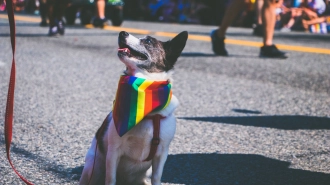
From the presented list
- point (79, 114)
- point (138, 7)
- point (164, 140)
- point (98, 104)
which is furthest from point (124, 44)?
point (138, 7)


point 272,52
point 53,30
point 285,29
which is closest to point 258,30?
point 285,29

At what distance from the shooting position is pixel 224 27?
27.1 feet

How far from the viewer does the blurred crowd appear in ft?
44.3

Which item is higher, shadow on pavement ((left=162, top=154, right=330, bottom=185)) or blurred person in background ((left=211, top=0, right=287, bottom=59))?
blurred person in background ((left=211, top=0, right=287, bottom=59))

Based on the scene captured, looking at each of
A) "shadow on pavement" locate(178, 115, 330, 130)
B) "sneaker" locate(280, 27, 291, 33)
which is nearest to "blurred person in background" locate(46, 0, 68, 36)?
"sneaker" locate(280, 27, 291, 33)

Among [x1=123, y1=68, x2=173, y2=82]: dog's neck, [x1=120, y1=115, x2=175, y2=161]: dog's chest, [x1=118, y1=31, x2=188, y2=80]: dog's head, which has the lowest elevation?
[x1=120, y1=115, x2=175, y2=161]: dog's chest

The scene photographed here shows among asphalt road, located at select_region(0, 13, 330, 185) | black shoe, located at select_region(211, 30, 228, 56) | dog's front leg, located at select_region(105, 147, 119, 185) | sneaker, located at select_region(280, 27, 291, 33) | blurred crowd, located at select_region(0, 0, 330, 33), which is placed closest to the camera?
dog's front leg, located at select_region(105, 147, 119, 185)

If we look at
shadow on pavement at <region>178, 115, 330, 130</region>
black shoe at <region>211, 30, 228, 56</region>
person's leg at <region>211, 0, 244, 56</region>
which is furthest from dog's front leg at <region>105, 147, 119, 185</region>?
black shoe at <region>211, 30, 228, 56</region>

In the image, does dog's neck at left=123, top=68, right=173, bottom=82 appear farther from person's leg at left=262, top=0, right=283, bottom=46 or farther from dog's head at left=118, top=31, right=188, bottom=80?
person's leg at left=262, top=0, right=283, bottom=46

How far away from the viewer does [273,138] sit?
14.4ft

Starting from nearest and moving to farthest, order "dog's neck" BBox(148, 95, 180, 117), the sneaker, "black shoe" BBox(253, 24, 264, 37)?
"dog's neck" BBox(148, 95, 180, 117) → "black shoe" BBox(253, 24, 264, 37) → the sneaker

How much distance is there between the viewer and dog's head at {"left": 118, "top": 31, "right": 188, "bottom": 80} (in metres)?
3.04

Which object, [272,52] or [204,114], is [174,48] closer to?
[204,114]

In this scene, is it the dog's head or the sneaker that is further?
the sneaker
